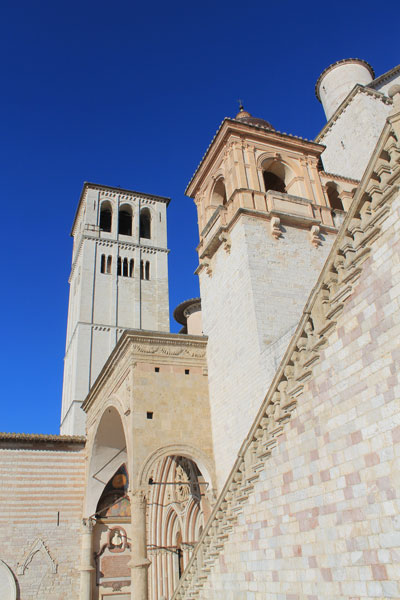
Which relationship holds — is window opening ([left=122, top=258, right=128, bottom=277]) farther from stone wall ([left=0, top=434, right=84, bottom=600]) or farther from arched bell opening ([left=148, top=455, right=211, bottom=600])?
stone wall ([left=0, top=434, right=84, bottom=600])

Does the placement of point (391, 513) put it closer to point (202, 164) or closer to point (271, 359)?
point (271, 359)

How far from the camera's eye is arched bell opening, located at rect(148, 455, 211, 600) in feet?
51.4

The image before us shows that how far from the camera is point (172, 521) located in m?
17.4

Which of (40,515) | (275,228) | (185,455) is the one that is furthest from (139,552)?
(275,228)

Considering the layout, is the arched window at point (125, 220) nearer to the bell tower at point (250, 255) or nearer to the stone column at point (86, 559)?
the bell tower at point (250, 255)

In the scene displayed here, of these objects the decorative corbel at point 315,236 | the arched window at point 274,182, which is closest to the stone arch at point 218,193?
the arched window at point 274,182

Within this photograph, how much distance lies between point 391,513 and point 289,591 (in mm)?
2245

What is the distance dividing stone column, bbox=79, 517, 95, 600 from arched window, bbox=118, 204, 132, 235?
88.6ft

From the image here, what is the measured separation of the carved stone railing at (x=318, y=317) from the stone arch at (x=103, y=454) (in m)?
8.39

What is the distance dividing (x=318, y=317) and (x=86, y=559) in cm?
1321

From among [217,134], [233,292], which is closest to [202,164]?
[217,134]

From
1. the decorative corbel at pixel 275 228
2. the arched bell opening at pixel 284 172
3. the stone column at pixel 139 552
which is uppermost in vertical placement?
the arched bell opening at pixel 284 172

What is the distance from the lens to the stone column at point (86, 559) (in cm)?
1524

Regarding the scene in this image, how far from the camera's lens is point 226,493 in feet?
27.4
